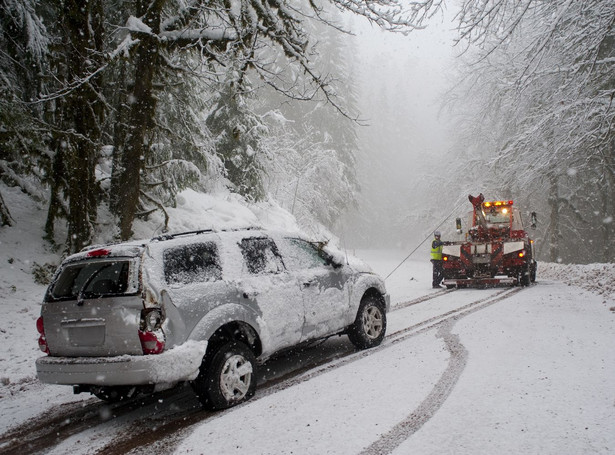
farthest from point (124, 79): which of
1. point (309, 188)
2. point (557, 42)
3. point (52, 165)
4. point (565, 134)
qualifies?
point (309, 188)

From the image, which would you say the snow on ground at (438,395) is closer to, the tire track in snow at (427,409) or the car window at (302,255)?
the tire track in snow at (427,409)

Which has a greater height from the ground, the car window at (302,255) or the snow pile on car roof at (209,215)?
the snow pile on car roof at (209,215)

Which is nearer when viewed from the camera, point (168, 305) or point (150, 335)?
point (150, 335)

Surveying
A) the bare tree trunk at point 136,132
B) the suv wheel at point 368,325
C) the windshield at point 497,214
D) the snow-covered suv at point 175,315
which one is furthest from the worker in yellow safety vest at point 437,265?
the snow-covered suv at point 175,315

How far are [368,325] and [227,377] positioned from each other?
9.06 feet

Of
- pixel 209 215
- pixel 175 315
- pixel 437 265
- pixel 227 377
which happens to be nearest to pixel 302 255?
pixel 227 377

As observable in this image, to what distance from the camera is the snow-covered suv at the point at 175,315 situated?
4.19 metres

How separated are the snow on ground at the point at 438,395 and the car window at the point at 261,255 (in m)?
1.37

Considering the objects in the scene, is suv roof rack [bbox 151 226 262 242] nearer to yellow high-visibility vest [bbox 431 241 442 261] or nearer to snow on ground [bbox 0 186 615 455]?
snow on ground [bbox 0 186 615 455]

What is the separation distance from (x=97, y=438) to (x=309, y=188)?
2420cm

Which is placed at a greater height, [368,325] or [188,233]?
[188,233]

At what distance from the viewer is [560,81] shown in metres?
13.5

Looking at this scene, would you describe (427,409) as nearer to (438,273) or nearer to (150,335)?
(150,335)

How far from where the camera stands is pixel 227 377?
4699 millimetres
